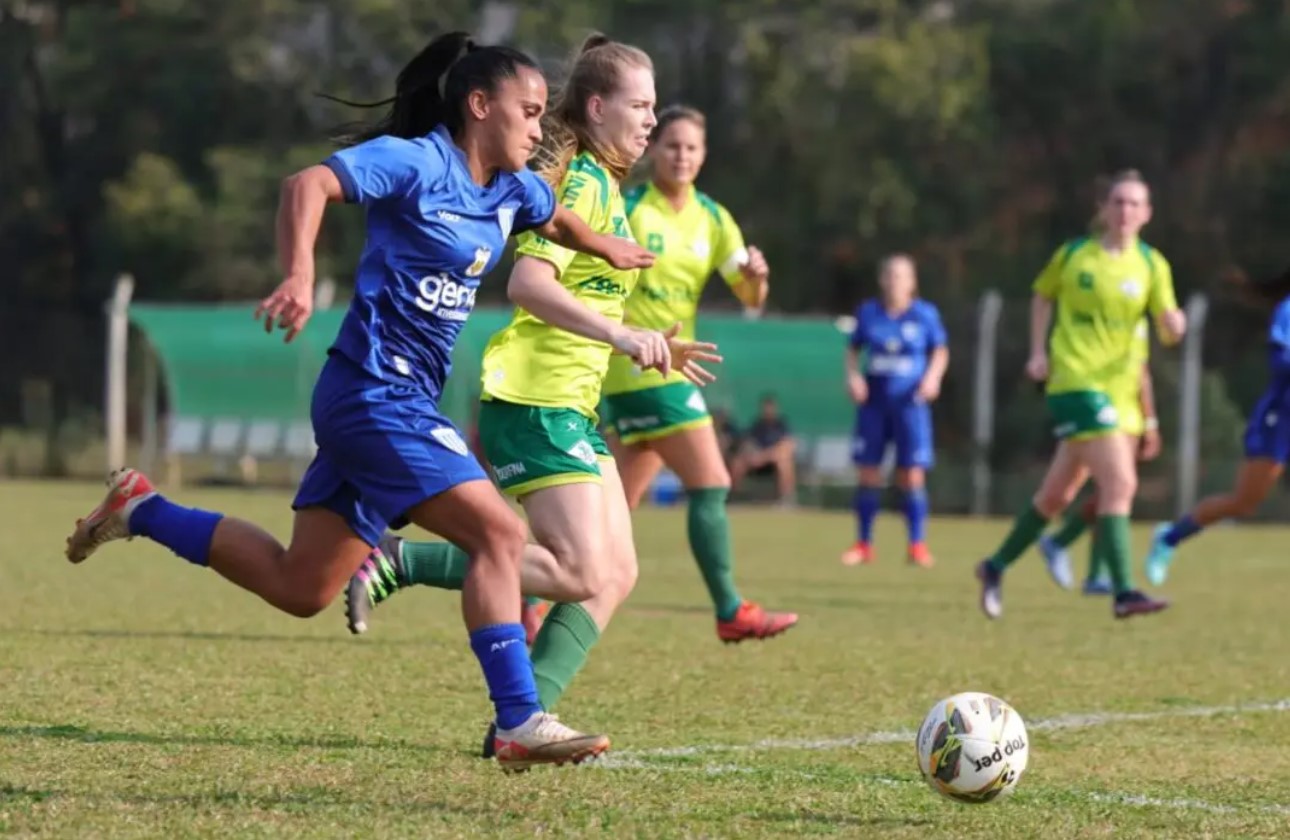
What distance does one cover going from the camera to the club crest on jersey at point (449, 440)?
16.9ft

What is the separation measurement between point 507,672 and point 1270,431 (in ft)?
26.0

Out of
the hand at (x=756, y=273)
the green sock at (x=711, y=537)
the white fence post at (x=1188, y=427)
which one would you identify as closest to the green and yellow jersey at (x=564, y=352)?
the hand at (x=756, y=273)

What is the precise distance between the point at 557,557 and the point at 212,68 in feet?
119

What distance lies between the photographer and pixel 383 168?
5043 millimetres

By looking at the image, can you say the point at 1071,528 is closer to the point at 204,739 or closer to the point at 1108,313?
the point at 1108,313

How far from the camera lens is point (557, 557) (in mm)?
5945

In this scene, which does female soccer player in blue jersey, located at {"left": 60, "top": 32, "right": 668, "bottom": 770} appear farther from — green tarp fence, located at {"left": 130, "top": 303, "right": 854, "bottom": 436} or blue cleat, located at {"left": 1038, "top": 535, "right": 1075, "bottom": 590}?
green tarp fence, located at {"left": 130, "top": 303, "right": 854, "bottom": 436}

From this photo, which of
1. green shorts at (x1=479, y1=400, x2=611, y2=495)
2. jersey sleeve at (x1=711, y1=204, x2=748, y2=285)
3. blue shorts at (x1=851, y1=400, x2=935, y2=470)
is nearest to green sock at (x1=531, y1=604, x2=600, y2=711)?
green shorts at (x1=479, y1=400, x2=611, y2=495)

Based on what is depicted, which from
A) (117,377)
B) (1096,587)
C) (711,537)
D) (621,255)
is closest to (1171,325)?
(1096,587)

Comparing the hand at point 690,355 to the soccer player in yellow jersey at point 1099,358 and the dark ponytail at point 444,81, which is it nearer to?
the dark ponytail at point 444,81

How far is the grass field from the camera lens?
195 inches

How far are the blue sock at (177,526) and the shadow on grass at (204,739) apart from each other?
0.49 m

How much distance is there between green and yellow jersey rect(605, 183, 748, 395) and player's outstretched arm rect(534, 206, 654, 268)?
2766mm

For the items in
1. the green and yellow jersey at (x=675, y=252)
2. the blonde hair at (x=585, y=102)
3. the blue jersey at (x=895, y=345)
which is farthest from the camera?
the blue jersey at (x=895, y=345)
